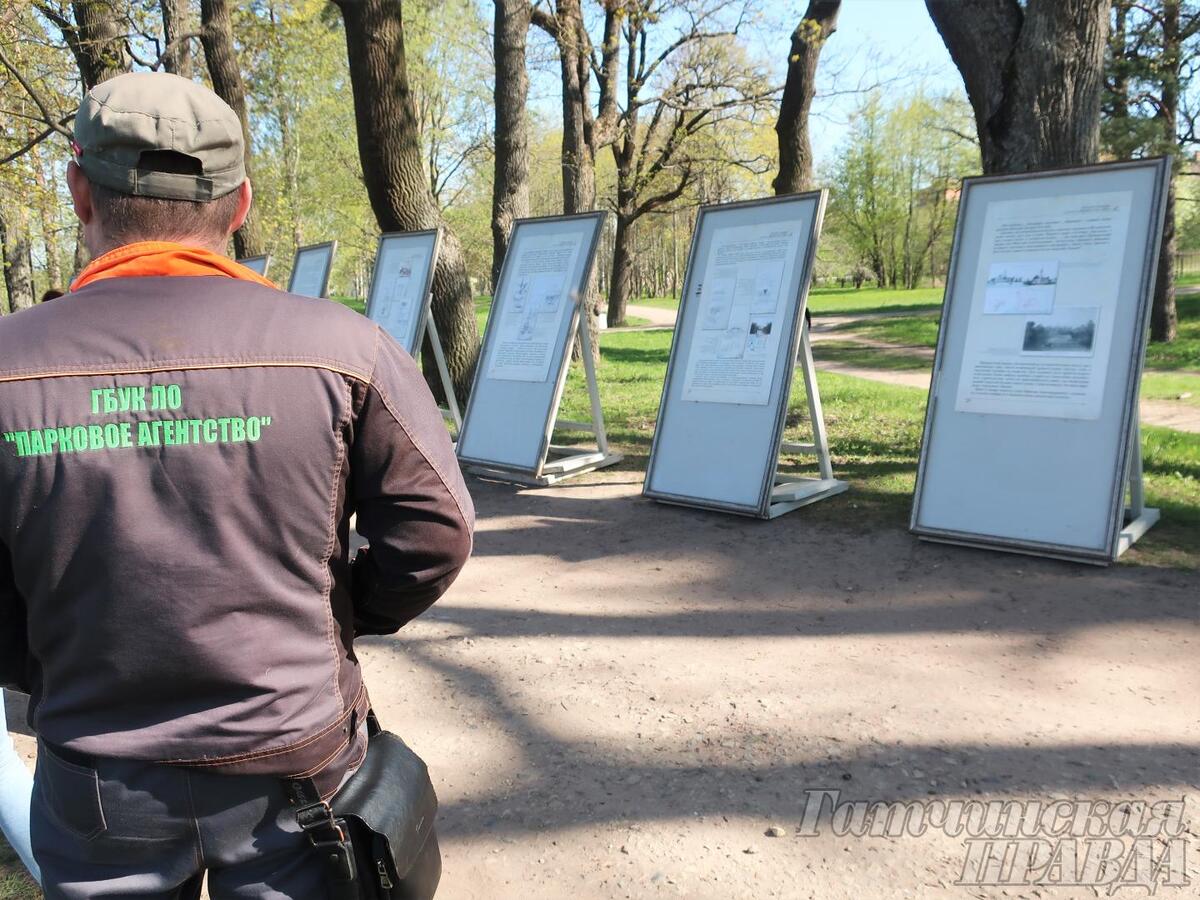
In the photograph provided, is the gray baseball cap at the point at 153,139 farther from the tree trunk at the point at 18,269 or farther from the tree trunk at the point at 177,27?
the tree trunk at the point at 18,269

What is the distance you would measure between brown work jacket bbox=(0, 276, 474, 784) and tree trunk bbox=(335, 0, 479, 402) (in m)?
8.79

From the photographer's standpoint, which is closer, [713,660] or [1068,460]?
[713,660]

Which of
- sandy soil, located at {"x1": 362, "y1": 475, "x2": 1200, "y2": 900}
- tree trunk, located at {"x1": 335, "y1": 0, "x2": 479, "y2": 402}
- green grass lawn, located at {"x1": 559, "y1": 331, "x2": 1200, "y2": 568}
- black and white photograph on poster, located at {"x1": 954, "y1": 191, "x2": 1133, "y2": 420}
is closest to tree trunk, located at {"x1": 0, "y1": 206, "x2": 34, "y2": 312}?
green grass lawn, located at {"x1": 559, "y1": 331, "x2": 1200, "y2": 568}

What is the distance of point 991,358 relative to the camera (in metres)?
5.56

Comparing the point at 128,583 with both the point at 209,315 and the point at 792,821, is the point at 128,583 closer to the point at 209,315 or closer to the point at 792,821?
the point at 209,315

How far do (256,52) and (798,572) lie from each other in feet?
53.7

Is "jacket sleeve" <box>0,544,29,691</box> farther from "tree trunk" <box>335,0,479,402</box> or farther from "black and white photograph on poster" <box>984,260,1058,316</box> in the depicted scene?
"tree trunk" <box>335,0,479,402</box>

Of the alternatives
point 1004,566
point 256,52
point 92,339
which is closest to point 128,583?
point 92,339

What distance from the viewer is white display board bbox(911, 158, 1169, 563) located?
16.7 feet

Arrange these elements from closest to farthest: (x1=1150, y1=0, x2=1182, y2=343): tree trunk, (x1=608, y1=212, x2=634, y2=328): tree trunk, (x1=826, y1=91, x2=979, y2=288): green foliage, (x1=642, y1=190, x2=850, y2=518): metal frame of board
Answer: (x1=642, y1=190, x2=850, y2=518): metal frame of board, (x1=1150, y1=0, x2=1182, y2=343): tree trunk, (x1=608, y1=212, x2=634, y2=328): tree trunk, (x1=826, y1=91, x2=979, y2=288): green foliage

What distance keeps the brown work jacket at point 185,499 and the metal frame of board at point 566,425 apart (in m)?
5.93

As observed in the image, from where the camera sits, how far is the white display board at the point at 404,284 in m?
9.16

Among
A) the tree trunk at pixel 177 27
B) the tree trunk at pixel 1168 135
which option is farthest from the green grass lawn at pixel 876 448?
the tree trunk at pixel 177 27

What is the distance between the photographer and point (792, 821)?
119 inches
